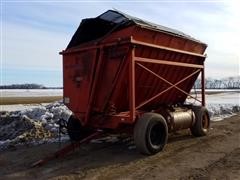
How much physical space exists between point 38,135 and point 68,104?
2128 mm

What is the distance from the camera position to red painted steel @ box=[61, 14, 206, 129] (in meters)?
8.80

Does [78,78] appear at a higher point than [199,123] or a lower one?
higher

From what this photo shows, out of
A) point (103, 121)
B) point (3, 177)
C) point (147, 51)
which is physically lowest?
point (3, 177)

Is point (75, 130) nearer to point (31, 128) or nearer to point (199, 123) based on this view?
point (31, 128)

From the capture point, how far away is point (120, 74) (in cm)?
891

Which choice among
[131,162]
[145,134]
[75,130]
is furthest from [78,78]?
[131,162]

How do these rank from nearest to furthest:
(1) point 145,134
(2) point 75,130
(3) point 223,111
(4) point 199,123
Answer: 1. (1) point 145,134
2. (2) point 75,130
3. (4) point 199,123
4. (3) point 223,111

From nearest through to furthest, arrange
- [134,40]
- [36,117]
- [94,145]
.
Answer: [134,40]
[94,145]
[36,117]

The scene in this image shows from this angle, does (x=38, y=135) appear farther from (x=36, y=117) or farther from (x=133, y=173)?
(x=133, y=173)

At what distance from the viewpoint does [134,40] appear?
872cm

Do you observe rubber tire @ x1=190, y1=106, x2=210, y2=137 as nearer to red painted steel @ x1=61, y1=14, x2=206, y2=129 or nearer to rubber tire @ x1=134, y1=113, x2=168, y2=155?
red painted steel @ x1=61, y1=14, x2=206, y2=129

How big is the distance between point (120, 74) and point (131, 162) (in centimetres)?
215

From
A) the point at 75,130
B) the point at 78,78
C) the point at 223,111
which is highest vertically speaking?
the point at 78,78

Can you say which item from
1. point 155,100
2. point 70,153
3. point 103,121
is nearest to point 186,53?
point 155,100
